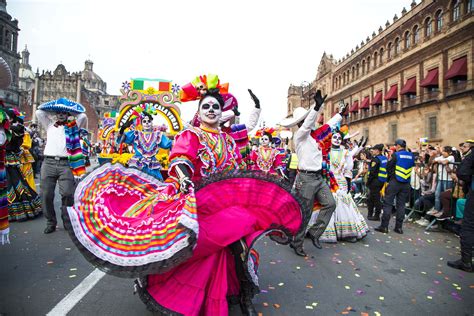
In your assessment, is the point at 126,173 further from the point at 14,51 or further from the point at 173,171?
the point at 14,51

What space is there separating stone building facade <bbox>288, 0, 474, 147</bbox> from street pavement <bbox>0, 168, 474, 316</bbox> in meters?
21.8

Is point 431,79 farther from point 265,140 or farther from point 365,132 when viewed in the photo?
point 265,140

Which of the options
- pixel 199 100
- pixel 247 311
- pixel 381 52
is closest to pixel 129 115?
pixel 199 100

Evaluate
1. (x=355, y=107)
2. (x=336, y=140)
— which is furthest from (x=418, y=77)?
(x=336, y=140)

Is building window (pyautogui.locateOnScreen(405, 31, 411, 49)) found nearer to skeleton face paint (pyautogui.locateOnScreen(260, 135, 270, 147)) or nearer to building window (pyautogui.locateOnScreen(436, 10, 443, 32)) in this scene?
building window (pyautogui.locateOnScreen(436, 10, 443, 32))

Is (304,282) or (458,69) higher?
(458,69)

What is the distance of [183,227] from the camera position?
7.08ft

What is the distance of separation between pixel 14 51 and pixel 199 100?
90519 mm

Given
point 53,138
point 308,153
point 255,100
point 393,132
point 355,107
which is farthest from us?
point 355,107

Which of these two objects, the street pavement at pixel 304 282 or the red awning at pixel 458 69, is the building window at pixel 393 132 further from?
the street pavement at pixel 304 282

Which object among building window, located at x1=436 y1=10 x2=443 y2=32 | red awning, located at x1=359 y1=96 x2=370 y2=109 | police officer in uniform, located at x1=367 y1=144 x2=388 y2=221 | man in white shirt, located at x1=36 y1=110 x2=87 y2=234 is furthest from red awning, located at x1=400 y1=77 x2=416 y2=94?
man in white shirt, located at x1=36 y1=110 x2=87 y2=234

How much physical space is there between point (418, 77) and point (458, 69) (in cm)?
569

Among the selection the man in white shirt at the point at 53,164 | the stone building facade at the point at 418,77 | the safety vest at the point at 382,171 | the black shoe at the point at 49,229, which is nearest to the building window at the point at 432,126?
the stone building facade at the point at 418,77

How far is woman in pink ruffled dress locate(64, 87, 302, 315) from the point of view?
7.12ft
